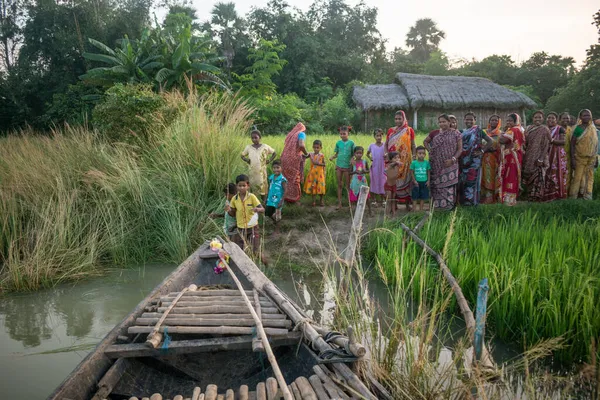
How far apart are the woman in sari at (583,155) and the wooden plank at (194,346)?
594 centimetres

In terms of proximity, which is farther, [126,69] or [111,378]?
[126,69]

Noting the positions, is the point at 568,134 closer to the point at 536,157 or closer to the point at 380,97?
the point at 536,157

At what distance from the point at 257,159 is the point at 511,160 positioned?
361cm

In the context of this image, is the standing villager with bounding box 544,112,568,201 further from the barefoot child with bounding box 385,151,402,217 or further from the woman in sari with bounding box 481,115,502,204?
the barefoot child with bounding box 385,151,402,217

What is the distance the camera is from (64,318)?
12.2 ft

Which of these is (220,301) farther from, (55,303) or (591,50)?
(591,50)

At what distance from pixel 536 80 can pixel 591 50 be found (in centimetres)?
616

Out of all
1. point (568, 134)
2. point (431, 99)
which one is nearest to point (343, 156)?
point (568, 134)

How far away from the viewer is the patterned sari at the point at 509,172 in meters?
5.87

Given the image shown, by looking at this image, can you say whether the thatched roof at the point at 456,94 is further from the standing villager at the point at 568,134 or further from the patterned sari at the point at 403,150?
the patterned sari at the point at 403,150

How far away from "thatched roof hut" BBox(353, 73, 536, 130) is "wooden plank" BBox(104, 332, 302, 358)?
13.7 metres

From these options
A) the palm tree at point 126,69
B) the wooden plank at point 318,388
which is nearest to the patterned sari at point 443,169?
the wooden plank at point 318,388

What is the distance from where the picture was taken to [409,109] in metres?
15.6

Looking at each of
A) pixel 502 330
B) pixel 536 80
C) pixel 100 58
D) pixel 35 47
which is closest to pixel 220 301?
pixel 502 330
